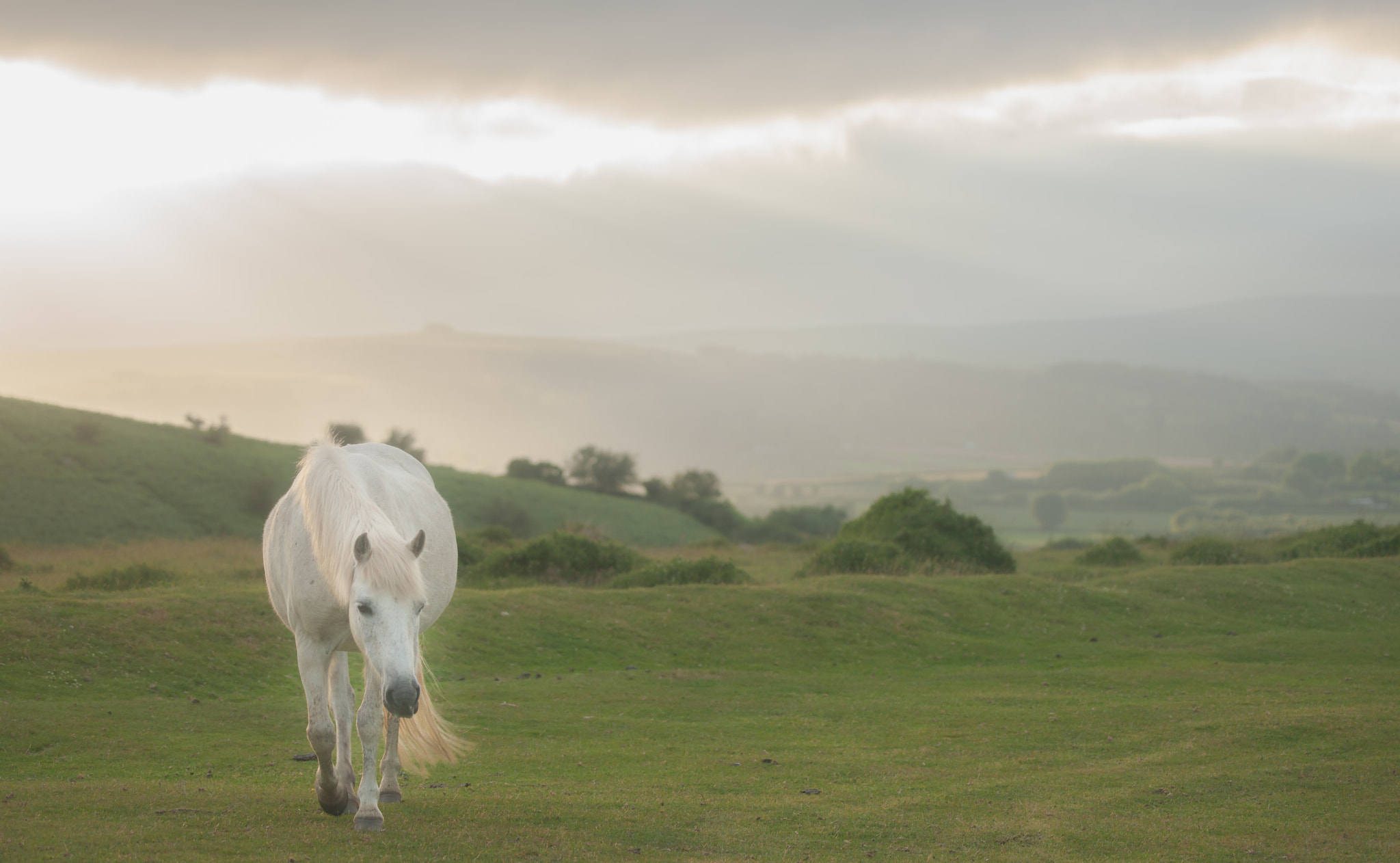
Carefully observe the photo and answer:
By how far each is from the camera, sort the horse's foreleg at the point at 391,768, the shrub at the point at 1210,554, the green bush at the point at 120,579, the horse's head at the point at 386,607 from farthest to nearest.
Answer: the shrub at the point at 1210,554 < the green bush at the point at 120,579 < the horse's foreleg at the point at 391,768 < the horse's head at the point at 386,607

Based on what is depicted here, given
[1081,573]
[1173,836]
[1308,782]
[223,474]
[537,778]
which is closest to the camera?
[1173,836]

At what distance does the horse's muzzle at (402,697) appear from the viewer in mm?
Answer: 5980

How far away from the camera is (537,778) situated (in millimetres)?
10070

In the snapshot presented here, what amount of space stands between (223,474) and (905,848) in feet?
170

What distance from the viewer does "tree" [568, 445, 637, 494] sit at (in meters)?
68.0

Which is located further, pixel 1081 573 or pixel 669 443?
pixel 669 443

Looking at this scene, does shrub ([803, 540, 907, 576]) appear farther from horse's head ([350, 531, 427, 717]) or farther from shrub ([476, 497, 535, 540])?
shrub ([476, 497, 535, 540])

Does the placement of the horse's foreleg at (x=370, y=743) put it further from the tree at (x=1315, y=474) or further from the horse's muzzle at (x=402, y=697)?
the tree at (x=1315, y=474)

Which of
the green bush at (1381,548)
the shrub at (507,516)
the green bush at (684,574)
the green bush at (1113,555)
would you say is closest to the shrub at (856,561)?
the green bush at (684,574)

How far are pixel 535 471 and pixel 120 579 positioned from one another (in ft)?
149

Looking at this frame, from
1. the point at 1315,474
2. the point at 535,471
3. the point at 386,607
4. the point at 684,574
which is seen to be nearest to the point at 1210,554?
the point at 684,574

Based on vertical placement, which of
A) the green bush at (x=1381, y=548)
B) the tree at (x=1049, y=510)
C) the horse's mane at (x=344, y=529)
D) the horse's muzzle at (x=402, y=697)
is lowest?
the tree at (x=1049, y=510)

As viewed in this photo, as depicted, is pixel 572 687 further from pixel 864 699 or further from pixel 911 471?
pixel 911 471

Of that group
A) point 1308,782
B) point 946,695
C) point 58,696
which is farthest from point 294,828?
point 946,695
